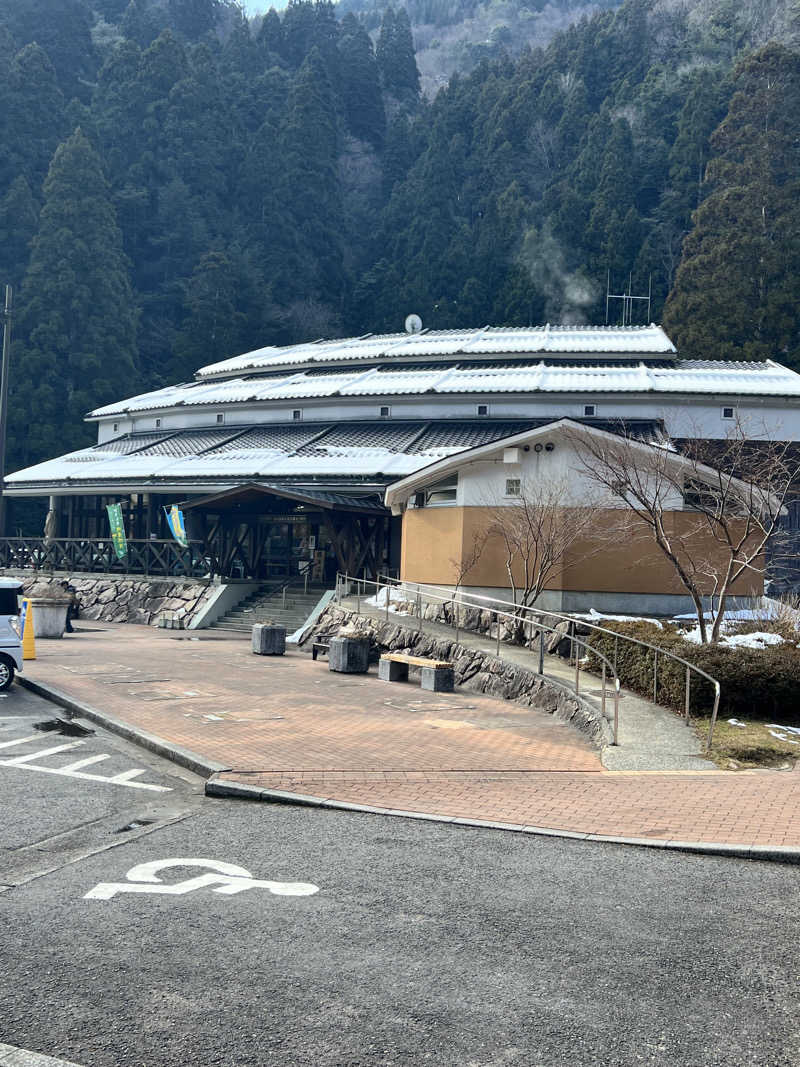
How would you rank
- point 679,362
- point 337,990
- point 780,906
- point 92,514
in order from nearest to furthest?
1. point 337,990
2. point 780,906
3. point 679,362
4. point 92,514

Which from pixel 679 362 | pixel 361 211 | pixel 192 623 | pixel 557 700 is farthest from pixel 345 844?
pixel 361 211

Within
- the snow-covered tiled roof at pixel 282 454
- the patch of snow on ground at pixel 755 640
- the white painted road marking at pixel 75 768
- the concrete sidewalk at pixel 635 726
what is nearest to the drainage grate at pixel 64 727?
the white painted road marking at pixel 75 768

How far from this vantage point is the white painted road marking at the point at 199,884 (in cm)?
698

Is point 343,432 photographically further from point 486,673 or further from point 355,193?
point 355,193

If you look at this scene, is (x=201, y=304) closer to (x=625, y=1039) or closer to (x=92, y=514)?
(x=92, y=514)

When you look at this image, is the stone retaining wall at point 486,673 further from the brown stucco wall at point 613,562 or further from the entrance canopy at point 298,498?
the entrance canopy at point 298,498

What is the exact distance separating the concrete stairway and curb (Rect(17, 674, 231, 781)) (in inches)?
559

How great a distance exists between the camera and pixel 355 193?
11019 centimetres

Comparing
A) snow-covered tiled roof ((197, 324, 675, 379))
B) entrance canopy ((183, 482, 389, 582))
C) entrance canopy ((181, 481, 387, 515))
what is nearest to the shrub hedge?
entrance canopy ((181, 481, 387, 515))

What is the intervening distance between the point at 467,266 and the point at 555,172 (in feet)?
52.4

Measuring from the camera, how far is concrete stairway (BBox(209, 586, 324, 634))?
1258 inches

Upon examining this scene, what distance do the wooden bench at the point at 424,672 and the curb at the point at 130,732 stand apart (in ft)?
21.3

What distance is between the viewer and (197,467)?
3916cm

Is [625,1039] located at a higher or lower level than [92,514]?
lower
